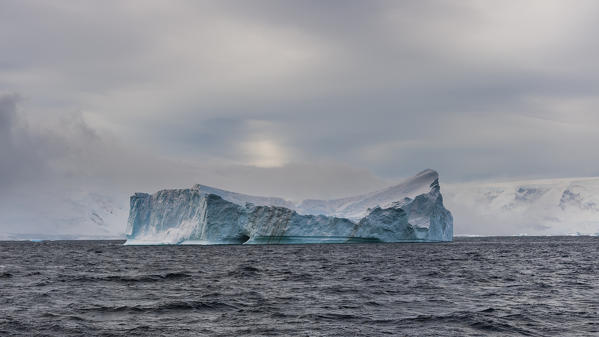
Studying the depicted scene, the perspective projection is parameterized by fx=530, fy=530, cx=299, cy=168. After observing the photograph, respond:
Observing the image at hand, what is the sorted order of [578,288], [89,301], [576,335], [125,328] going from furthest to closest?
[578,288]
[89,301]
[125,328]
[576,335]

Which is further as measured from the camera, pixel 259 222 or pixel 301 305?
pixel 259 222

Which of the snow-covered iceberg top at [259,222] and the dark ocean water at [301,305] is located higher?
the snow-covered iceberg top at [259,222]

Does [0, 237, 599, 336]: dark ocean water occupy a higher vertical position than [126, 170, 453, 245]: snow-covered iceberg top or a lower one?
lower

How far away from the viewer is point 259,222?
2623 inches

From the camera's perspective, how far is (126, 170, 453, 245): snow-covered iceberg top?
2589 inches

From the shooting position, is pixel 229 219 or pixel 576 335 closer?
pixel 576 335

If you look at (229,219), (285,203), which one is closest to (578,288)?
(229,219)

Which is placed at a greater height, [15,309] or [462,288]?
[462,288]

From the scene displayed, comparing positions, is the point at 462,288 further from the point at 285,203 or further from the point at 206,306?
the point at 285,203

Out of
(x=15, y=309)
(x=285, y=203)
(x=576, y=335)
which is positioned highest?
(x=285, y=203)

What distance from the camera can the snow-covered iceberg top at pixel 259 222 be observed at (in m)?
65.8

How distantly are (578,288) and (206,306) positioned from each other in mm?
14233

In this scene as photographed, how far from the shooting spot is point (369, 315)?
14.8 m

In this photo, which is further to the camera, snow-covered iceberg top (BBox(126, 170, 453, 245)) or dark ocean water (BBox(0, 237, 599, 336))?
snow-covered iceberg top (BBox(126, 170, 453, 245))
